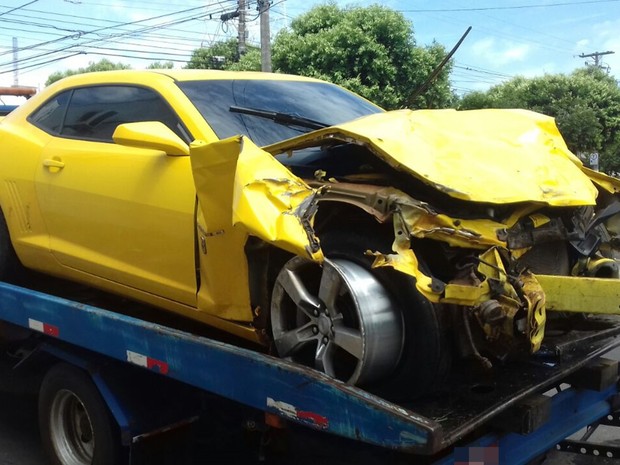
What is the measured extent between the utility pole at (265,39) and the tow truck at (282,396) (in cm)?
1408

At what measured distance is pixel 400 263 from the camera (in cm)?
236

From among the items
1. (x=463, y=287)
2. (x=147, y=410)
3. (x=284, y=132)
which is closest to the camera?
(x=463, y=287)

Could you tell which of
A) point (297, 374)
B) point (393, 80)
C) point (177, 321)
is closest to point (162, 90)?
point (177, 321)

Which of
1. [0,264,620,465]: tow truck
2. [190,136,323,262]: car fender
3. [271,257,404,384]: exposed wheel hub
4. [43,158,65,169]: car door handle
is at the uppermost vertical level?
[190,136,323,262]: car fender

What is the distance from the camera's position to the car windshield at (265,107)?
142 inches

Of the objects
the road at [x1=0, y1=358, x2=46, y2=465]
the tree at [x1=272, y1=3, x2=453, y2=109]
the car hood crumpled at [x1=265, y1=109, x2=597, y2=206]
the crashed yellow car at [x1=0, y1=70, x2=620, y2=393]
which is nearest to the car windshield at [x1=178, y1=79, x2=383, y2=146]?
the crashed yellow car at [x1=0, y1=70, x2=620, y2=393]

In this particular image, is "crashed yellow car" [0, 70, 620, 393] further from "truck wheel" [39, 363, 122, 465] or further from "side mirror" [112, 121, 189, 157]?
"truck wheel" [39, 363, 122, 465]

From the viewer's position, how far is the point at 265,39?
59.7ft

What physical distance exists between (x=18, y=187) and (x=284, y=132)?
6.10 ft

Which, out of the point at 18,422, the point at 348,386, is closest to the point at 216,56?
the point at 18,422

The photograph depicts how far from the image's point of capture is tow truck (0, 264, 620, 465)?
2326 millimetres

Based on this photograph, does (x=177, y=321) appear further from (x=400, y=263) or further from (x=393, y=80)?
(x=393, y=80)

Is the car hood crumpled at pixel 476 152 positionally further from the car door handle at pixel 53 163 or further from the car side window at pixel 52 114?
the car side window at pixel 52 114

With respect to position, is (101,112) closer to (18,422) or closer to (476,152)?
(18,422)
